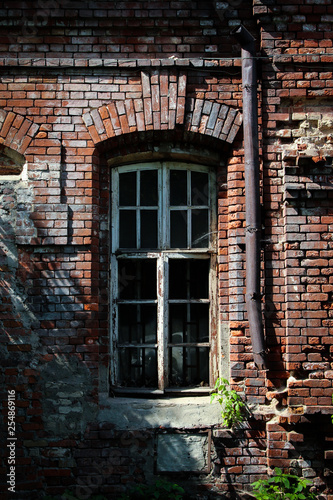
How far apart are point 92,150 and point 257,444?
2929 mm

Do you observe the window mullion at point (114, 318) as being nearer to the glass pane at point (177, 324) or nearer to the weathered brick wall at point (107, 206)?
the weathered brick wall at point (107, 206)

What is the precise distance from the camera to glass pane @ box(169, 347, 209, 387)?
4.38 meters

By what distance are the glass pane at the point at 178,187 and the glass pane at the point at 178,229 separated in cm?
10

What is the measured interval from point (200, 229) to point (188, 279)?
0.49m

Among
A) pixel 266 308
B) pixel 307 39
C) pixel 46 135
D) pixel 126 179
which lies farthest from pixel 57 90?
pixel 266 308

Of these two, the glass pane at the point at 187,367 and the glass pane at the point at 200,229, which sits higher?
the glass pane at the point at 200,229

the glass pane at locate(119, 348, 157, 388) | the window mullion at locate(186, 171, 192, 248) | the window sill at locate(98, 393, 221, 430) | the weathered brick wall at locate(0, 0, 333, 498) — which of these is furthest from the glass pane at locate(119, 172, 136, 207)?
the window sill at locate(98, 393, 221, 430)

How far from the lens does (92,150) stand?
427cm

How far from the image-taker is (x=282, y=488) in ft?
12.6

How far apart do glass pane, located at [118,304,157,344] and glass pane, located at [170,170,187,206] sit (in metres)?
1.01

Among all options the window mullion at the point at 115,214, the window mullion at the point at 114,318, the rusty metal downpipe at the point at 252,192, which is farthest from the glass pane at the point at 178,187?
the window mullion at the point at 114,318

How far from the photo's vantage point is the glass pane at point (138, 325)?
440 centimetres

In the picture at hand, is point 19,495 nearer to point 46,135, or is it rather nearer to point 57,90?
point 46,135

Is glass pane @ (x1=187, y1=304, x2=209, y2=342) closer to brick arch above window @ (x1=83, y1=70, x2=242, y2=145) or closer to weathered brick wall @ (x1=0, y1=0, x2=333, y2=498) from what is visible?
weathered brick wall @ (x1=0, y1=0, x2=333, y2=498)
